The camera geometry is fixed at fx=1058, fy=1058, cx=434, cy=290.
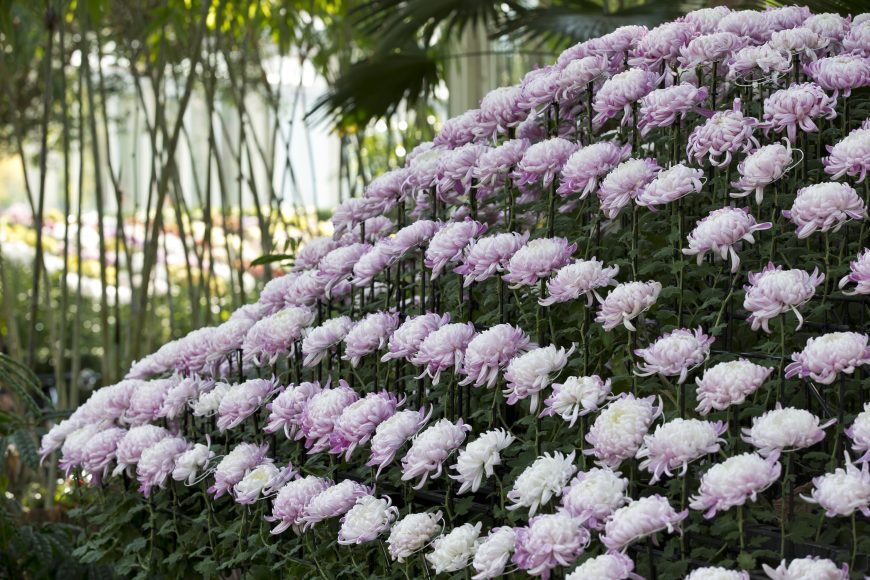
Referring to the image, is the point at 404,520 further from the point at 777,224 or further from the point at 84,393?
the point at 84,393

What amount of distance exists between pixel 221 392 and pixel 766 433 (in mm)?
948

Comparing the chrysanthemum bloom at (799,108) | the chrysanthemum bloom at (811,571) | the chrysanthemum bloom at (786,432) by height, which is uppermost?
the chrysanthemum bloom at (799,108)

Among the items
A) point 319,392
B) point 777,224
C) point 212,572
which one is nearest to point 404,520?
point 319,392

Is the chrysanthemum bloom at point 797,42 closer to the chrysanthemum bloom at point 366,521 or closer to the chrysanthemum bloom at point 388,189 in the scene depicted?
the chrysanthemum bloom at point 388,189

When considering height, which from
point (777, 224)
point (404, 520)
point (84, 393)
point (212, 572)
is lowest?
point (84, 393)

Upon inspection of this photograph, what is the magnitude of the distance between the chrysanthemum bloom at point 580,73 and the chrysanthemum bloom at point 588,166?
0.18 m

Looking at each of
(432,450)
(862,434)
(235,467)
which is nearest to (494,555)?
(432,450)

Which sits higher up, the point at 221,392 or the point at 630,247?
the point at 630,247

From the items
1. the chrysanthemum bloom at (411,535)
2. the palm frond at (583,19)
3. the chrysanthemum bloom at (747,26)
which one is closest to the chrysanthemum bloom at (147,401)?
the chrysanthemum bloom at (411,535)

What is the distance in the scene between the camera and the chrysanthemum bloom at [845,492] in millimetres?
996

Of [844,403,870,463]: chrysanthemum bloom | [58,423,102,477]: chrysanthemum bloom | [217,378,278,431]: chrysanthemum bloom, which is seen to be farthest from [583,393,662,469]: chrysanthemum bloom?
[58,423,102,477]: chrysanthemum bloom

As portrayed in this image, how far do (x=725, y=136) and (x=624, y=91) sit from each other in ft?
0.62

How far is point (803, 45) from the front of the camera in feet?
4.77

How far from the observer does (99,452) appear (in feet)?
5.92
